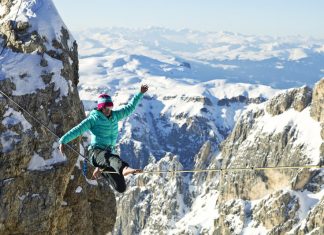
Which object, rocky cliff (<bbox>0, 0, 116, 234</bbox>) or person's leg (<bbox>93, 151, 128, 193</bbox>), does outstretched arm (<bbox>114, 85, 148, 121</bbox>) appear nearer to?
person's leg (<bbox>93, 151, 128, 193</bbox>)

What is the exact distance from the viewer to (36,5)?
3944 cm

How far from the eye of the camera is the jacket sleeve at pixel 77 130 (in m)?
19.5

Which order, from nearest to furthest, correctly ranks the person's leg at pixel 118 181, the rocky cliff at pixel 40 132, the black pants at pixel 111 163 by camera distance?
the black pants at pixel 111 163 < the person's leg at pixel 118 181 < the rocky cliff at pixel 40 132

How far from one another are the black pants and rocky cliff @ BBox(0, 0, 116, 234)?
12903 mm

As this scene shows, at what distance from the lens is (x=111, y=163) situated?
20.6 meters

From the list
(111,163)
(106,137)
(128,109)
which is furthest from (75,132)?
(128,109)

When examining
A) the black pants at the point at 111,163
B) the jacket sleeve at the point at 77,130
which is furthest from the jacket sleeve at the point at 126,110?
the black pants at the point at 111,163

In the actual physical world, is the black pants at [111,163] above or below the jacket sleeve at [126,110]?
below

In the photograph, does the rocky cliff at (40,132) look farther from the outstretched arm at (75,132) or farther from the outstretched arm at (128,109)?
the outstretched arm at (75,132)

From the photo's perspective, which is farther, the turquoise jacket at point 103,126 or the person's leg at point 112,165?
the person's leg at point 112,165

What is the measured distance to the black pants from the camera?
2055 cm

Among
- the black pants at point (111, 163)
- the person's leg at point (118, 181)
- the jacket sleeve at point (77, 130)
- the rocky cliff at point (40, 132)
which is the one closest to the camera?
the jacket sleeve at point (77, 130)

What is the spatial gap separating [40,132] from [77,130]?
14.4 meters

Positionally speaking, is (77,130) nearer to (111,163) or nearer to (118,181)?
(111,163)
